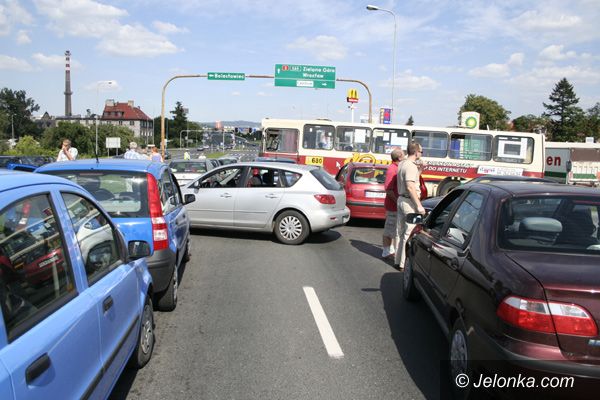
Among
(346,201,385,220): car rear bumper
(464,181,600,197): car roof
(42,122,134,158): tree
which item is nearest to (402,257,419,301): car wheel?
(464,181,600,197): car roof

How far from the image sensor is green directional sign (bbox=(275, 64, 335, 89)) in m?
30.2

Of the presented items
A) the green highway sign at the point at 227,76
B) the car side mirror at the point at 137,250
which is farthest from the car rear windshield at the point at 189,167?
the car side mirror at the point at 137,250

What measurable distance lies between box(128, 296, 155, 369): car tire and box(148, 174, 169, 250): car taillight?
1011 mm

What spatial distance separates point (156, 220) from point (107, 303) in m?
2.23

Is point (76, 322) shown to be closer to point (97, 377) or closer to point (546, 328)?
point (97, 377)

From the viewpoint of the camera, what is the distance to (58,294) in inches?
91.6

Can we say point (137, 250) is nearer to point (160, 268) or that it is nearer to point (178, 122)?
point (160, 268)

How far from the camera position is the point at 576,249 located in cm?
318

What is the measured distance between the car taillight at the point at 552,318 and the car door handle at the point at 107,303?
2.28m

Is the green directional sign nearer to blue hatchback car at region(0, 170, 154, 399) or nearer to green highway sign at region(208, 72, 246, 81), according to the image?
green highway sign at region(208, 72, 246, 81)

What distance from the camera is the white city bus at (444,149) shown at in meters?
17.7

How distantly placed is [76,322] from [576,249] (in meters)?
3.03

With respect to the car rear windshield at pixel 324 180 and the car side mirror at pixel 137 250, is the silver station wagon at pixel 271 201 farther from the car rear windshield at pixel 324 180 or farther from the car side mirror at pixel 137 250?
the car side mirror at pixel 137 250

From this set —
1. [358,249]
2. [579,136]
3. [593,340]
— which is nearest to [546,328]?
[593,340]
